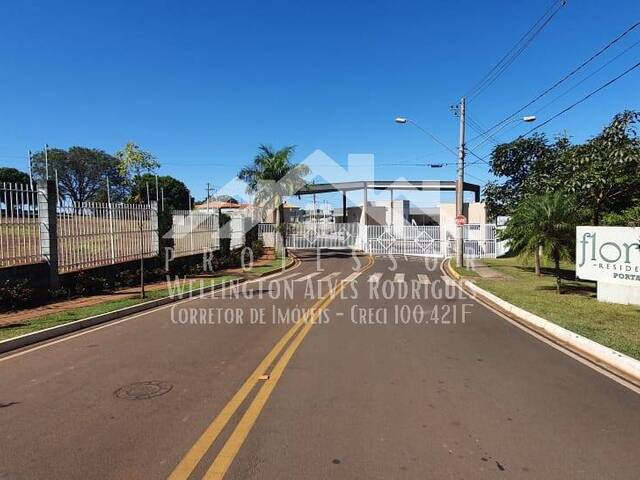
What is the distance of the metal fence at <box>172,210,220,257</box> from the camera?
2111cm

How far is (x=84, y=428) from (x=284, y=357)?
300 centimetres

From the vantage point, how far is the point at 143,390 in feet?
18.1

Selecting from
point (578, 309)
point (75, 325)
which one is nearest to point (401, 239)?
point (578, 309)

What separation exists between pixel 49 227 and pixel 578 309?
13.7m

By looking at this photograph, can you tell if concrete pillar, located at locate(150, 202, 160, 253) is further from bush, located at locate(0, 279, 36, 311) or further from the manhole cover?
the manhole cover

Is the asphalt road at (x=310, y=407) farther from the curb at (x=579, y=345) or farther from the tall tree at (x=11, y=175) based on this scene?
the tall tree at (x=11, y=175)

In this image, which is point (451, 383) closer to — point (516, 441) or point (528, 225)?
point (516, 441)

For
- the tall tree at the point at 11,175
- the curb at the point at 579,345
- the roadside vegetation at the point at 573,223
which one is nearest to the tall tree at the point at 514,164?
the roadside vegetation at the point at 573,223

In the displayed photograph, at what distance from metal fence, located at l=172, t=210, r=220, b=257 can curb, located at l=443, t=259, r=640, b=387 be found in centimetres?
1364

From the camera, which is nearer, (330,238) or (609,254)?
(609,254)

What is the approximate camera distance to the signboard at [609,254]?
11.9m

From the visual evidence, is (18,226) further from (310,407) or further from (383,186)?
(383,186)

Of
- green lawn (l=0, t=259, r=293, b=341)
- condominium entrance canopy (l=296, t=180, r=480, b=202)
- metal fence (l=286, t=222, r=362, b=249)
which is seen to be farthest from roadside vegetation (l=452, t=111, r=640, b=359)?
condominium entrance canopy (l=296, t=180, r=480, b=202)

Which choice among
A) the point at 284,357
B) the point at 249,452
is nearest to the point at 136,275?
the point at 284,357
